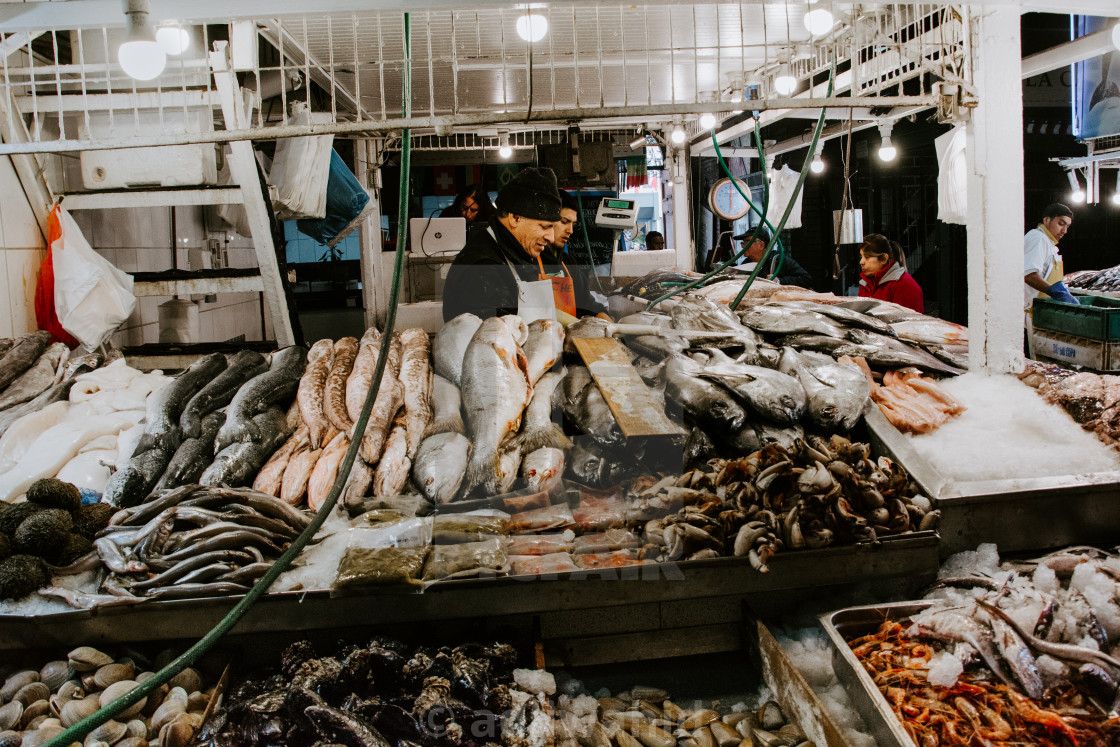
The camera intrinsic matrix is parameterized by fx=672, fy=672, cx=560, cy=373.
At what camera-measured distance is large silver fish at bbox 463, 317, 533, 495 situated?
2.97 metres

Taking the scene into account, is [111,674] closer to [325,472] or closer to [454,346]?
[325,472]

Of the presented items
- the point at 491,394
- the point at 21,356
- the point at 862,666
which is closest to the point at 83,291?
the point at 21,356

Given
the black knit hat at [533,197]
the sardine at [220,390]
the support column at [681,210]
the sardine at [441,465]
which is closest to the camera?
the sardine at [441,465]

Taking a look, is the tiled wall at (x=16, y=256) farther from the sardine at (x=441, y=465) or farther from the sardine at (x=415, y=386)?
the sardine at (x=441, y=465)

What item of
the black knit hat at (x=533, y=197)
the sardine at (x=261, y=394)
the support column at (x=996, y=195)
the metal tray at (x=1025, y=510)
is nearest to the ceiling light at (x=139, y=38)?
the sardine at (x=261, y=394)

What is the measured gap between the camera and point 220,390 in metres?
3.64

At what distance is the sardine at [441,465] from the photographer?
288 cm

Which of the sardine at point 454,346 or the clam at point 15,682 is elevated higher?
the sardine at point 454,346

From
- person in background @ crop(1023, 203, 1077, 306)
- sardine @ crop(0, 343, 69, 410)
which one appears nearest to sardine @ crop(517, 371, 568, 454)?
sardine @ crop(0, 343, 69, 410)

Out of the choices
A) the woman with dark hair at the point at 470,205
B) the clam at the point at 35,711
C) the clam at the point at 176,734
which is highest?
the woman with dark hair at the point at 470,205

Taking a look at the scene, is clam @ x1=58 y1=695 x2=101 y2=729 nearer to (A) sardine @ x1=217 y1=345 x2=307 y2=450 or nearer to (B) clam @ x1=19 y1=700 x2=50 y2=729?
(B) clam @ x1=19 y1=700 x2=50 y2=729

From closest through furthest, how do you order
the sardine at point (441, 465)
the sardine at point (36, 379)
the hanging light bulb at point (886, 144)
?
the sardine at point (441, 465) < the sardine at point (36, 379) < the hanging light bulb at point (886, 144)

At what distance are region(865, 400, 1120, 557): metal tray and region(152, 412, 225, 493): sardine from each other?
3.20 meters

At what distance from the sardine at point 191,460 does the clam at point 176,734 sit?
1140mm
